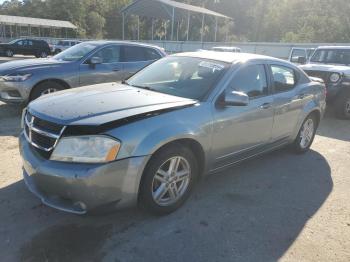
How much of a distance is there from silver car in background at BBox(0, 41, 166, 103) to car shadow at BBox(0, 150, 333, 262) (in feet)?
11.9

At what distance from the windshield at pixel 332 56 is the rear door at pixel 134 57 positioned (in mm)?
4930

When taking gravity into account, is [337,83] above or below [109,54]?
below

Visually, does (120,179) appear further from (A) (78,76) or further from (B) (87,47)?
(B) (87,47)

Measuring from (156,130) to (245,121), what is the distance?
1417 millimetres

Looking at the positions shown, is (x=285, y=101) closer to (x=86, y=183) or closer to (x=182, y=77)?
(x=182, y=77)

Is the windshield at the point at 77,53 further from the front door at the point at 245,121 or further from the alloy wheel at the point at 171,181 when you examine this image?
the alloy wheel at the point at 171,181

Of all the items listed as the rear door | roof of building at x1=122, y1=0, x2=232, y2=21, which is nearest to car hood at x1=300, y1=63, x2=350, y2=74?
the rear door

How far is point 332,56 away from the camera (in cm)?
1039

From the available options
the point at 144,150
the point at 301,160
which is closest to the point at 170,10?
the point at 301,160

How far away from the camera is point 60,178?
3027 millimetres

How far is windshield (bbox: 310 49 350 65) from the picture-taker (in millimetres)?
10133

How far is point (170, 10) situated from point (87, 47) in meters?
28.2

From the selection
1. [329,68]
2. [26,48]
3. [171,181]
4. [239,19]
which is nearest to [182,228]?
[171,181]

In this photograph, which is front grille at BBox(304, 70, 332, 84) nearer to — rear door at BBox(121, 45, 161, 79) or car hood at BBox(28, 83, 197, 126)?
rear door at BBox(121, 45, 161, 79)
